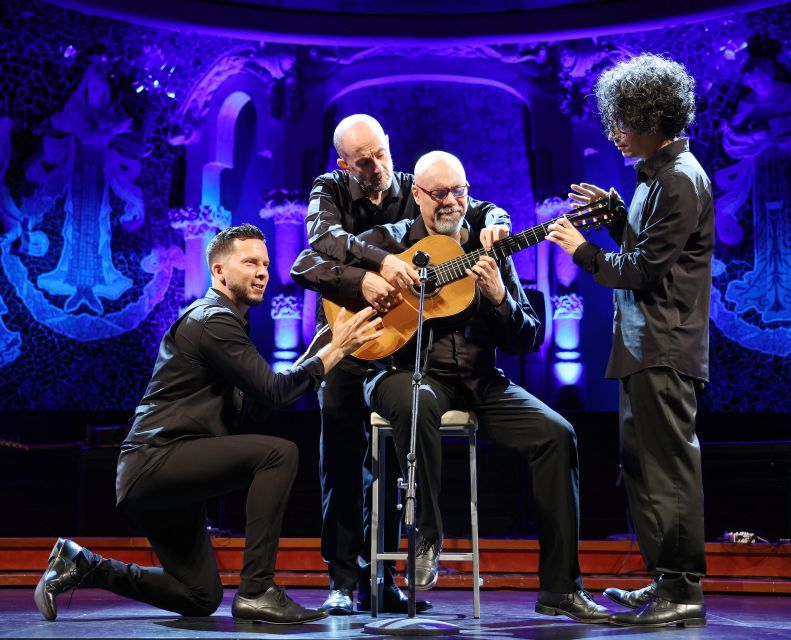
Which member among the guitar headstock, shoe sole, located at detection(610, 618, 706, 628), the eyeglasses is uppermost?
the eyeglasses

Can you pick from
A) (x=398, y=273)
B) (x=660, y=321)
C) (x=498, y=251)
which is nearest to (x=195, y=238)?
(x=398, y=273)

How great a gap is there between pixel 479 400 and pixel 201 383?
1.07m

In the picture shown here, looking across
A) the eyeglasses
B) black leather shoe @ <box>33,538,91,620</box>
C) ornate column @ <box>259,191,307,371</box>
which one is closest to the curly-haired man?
the eyeglasses

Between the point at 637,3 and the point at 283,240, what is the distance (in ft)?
11.8

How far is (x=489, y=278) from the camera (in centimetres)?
338

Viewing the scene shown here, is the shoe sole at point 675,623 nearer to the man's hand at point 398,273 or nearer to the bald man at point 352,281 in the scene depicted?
the bald man at point 352,281

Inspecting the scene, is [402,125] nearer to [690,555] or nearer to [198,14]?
[198,14]

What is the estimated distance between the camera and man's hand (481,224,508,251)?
344 centimetres

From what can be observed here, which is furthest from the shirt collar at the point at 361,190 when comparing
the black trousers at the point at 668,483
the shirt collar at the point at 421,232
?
the black trousers at the point at 668,483

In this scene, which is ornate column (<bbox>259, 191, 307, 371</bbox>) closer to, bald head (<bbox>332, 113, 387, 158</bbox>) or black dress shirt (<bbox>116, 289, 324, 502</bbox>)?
bald head (<bbox>332, 113, 387, 158</bbox>)

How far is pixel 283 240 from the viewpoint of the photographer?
806cm

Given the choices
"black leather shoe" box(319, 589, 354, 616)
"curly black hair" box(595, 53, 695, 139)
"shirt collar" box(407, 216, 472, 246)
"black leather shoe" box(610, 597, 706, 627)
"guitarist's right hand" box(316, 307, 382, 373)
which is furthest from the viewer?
"shirt collar" box(407, 216, 472, 246)

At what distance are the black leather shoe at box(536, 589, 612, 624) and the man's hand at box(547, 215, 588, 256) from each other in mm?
1221

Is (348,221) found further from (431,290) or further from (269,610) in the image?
(269,610)
